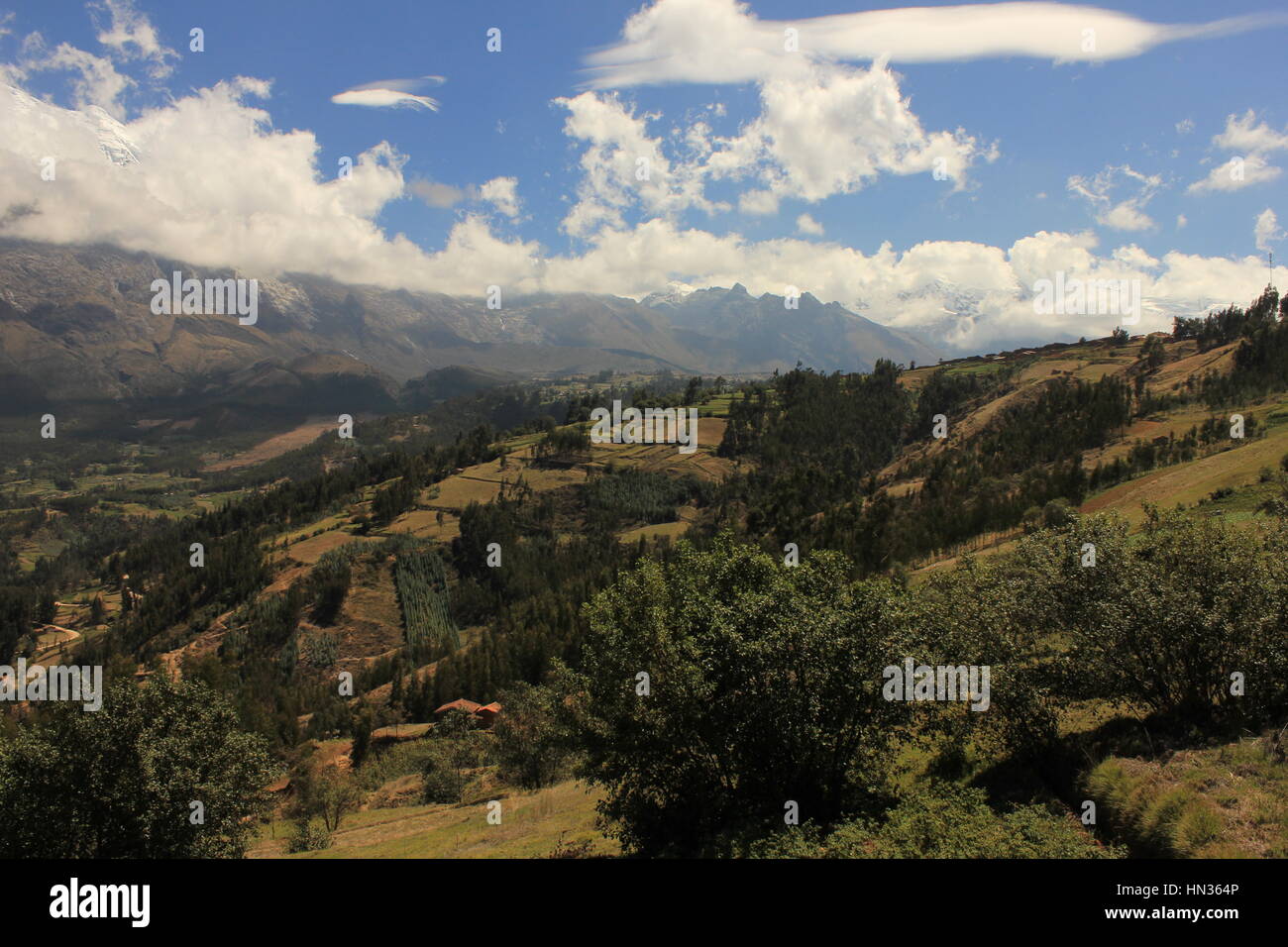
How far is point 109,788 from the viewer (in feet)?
104

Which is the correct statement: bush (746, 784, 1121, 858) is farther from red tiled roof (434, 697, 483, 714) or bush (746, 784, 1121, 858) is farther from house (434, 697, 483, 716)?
red tiled roof (434, 697, 483, 714)

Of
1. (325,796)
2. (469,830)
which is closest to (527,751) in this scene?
(469,830)

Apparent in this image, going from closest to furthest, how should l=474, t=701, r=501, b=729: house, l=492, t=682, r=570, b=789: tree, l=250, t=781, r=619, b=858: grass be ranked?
l=250, t=781, r=619, b=858: grass, l=492, t=682, r=570, b=789: tree, l=474, t=701, r=501, b=729: house

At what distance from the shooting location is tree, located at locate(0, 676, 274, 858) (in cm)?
3181

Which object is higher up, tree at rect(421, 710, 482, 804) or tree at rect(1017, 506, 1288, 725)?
tree at rect(1017, 506, 1288, 725)

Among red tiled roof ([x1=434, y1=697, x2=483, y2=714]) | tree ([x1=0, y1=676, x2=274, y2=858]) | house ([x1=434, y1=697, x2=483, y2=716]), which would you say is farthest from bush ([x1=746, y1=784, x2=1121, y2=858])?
red tiled roof ([x1=434, y1=697, x2=483, y2=714])

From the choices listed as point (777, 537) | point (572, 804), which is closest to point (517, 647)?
point (777, 537)

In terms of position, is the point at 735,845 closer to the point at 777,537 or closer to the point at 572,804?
the point at 572,804

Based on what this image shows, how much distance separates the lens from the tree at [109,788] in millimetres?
31812

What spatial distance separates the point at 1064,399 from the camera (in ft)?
634

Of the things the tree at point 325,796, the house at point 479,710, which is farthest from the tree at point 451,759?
the tree at point 325,796

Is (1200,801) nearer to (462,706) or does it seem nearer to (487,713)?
(487,713)

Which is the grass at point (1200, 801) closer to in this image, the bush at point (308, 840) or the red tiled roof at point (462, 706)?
the bush at point (308, 840)

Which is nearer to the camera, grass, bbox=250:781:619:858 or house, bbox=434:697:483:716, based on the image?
grass, bbox=250:781:619:858
